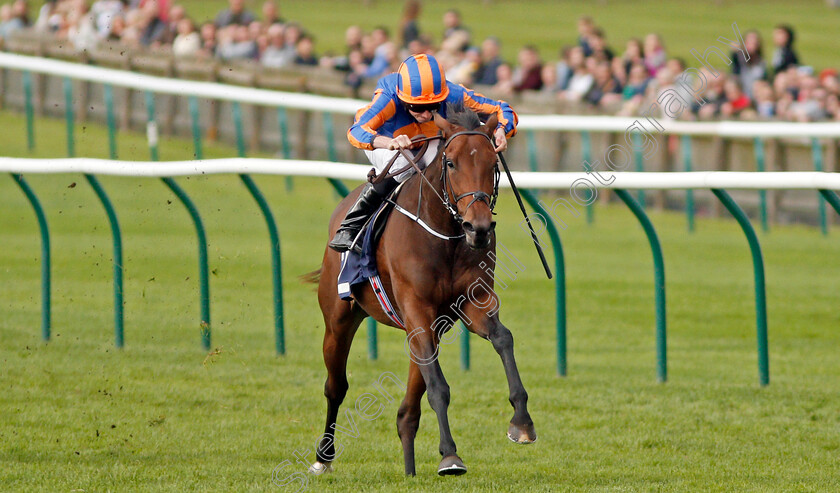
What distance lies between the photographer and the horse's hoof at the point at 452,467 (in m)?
4.72

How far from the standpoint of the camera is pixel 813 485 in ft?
16.9

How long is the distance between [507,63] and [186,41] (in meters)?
4.43

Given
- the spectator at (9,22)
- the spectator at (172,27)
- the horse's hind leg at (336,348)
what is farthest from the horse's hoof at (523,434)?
the spectator at (9,22)

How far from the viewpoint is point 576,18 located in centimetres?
3412

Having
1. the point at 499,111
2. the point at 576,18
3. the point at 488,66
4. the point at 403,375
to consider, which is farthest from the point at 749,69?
the point at 576,18

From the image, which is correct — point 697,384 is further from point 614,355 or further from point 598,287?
point 598,287

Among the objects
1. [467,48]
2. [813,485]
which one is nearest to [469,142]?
[813,485]

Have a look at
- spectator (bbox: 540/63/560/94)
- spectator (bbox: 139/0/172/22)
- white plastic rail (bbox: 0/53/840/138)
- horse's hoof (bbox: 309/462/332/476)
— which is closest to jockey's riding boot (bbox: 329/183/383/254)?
horse's hoof (bbox: 309/462/332/476)

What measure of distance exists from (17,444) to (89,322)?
110 inches

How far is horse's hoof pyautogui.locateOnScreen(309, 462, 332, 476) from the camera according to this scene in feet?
18.3

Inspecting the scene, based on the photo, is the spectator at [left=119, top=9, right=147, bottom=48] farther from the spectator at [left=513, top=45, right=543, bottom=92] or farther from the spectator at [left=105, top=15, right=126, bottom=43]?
the spectator at [left=513, top=45, right=543, bottom=92]

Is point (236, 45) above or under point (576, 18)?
under

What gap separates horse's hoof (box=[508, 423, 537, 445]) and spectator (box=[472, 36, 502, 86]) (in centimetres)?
1085

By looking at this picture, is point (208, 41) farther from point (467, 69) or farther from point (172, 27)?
point (467, 69)
